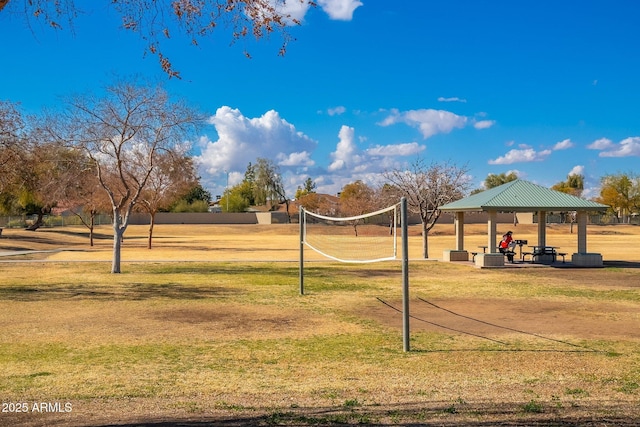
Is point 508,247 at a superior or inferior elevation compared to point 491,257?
superior

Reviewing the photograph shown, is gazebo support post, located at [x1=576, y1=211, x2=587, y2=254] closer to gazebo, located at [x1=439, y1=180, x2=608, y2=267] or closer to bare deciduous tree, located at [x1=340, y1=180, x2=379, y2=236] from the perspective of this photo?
gazebo, located at [x1=439, y1=180, x2=608, y2=267]

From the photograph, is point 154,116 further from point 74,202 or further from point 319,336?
point 74,202

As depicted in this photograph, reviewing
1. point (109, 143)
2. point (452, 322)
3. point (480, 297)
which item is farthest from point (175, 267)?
point (452, 322)

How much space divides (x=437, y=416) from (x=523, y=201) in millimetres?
23040

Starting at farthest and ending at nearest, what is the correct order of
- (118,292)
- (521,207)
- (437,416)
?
(521,207)
(118,292)
(437,416)

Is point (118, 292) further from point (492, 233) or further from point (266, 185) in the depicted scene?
point (266, 185)

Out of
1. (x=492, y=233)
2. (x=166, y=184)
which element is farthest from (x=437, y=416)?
(x=166, y=184)

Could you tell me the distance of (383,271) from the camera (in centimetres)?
2523

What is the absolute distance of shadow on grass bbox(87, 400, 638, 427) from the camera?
20.3 ft

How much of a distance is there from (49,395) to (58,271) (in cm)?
1885

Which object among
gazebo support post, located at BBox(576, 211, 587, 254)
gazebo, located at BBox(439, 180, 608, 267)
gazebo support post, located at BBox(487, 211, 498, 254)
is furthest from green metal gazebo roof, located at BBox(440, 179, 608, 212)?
gazebo support post, located at BBox(576, 211, 587, 254)

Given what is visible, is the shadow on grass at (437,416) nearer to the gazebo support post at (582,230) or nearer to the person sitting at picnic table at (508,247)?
the person sitting at picnic table at (508,247)

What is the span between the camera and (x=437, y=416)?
21.2 feet

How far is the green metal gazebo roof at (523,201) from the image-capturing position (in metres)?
27.1
